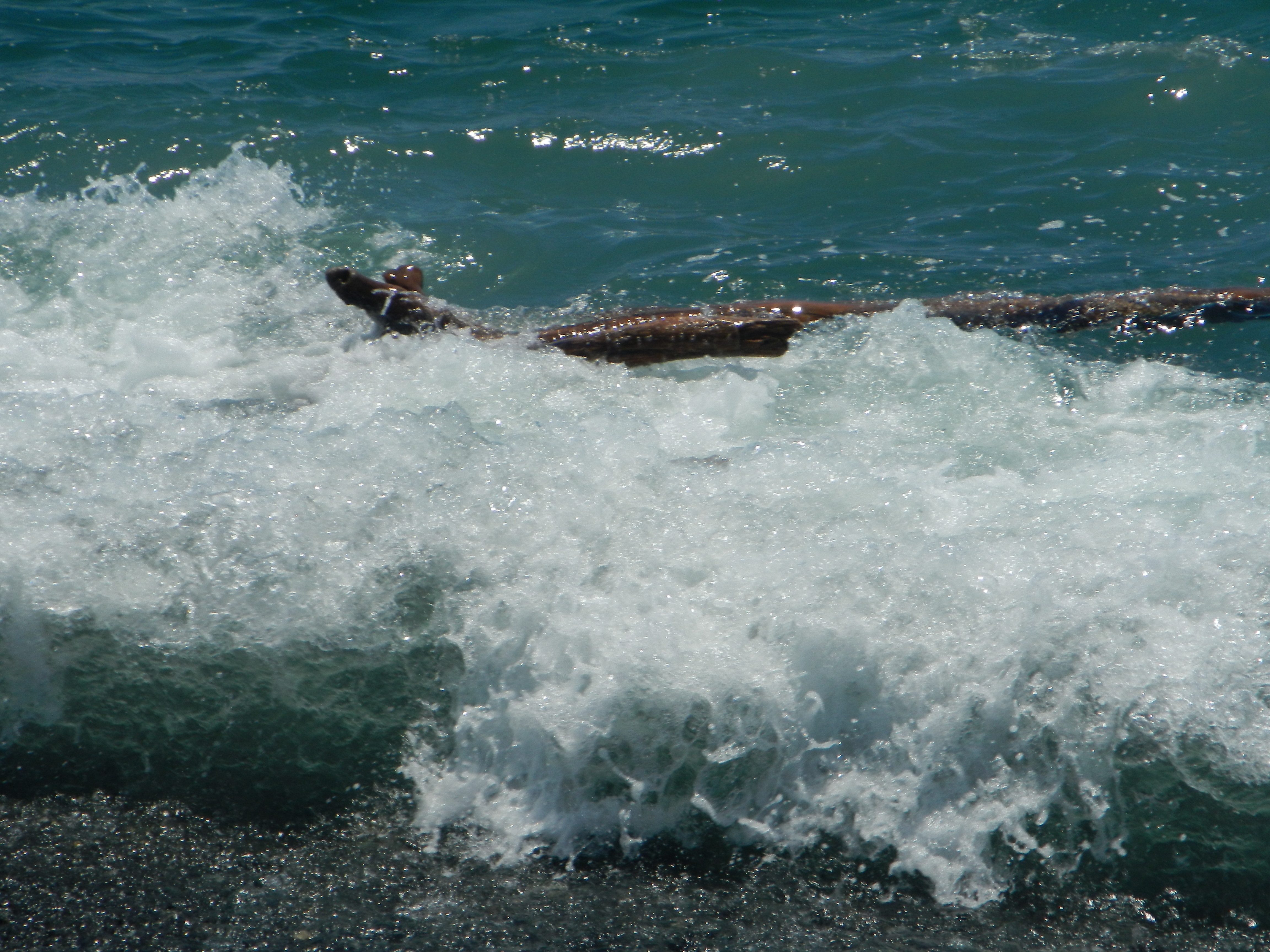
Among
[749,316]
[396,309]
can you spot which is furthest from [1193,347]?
[396,309]

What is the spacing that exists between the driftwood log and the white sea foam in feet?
0.67

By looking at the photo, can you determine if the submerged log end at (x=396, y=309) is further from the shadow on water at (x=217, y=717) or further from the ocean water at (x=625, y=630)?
the shadow on water at (x=217, y=717)

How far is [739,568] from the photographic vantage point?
3145 millimetres

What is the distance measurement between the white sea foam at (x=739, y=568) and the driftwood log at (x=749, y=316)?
0.67ft

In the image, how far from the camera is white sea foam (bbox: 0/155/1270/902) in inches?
109

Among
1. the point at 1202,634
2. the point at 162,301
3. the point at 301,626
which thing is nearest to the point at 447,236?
the point at 162,301

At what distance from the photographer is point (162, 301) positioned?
5.73m

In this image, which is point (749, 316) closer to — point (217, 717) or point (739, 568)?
point (739, 568)

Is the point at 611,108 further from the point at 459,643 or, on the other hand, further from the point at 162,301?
the point at 459,643

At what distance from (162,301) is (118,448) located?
2.36 meters

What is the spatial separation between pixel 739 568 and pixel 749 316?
1.89 metres

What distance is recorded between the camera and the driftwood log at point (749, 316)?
15.3ft

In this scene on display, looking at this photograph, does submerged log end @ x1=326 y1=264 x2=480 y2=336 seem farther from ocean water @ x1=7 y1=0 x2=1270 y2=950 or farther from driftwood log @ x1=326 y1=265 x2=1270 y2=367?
ocean water @ x1=7 y1=0 x2=1270 y2=950

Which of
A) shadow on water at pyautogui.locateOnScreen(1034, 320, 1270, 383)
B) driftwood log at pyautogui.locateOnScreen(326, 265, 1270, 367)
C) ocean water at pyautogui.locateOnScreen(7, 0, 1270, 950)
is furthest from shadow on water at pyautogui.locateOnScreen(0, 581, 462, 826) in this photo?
shadow on water at pyautogui.locateOnScreen(1034, 320, 1270, 383)
